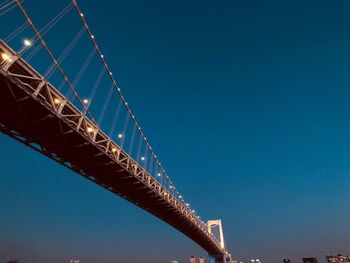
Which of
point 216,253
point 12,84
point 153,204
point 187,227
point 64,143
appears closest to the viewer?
point 12,84

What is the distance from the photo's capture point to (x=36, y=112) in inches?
580

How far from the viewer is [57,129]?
53.9ft

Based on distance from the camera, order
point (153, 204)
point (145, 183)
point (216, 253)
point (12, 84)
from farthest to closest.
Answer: point (216, 253) < point (153, 204) < point (145, 183) < point (12, 84)

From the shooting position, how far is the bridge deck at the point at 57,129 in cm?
1298

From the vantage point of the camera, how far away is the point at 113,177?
24.4 meters

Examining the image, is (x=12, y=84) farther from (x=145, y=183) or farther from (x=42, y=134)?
(x=145, y=183)

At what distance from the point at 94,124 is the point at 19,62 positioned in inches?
280

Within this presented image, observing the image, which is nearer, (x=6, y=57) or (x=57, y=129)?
(x=6, y=57)

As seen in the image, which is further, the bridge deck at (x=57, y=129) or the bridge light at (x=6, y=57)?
the bridge deck at (x=57, y=129)

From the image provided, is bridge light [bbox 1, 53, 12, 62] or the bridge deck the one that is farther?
the bridge deck

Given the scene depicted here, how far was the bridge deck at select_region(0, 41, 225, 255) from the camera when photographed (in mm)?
12984

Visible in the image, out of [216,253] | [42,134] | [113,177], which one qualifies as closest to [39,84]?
[42,134]

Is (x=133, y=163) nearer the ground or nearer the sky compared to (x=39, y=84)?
nearer the sky

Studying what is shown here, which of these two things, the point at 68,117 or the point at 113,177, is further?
the point at 113,177
